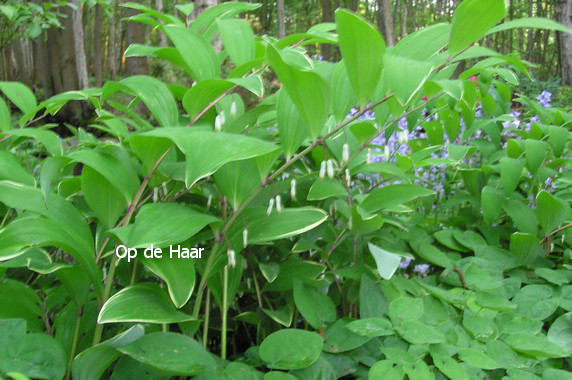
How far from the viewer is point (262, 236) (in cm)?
102

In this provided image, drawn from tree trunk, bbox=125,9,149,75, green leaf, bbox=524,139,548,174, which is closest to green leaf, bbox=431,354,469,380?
green leaf, bbox=524,139,548,174

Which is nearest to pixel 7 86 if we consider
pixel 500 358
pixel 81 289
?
pixel 81 289

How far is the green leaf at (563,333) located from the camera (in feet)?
4.17

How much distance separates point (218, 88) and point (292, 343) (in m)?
0.51

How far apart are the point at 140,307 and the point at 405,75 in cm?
60

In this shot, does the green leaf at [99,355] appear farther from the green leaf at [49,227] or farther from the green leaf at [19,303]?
the green leaf at [19,303]

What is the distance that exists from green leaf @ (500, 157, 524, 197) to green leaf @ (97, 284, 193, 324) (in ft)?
3.40

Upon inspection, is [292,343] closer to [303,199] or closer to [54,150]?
[303,199]

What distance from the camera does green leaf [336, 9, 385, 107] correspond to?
0.84 m

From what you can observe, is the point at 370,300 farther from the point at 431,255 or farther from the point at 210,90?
the point at 210,90

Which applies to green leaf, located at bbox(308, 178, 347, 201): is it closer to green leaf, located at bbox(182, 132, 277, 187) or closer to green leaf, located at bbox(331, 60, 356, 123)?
green leaf, located at bbox(331, 60, 356, 123)

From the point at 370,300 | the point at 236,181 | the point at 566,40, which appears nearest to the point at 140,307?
the point at 236,181

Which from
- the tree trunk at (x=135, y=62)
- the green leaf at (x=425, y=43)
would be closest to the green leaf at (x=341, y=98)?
the green leaf at (x=425, y=43)

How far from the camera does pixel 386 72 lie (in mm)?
843
